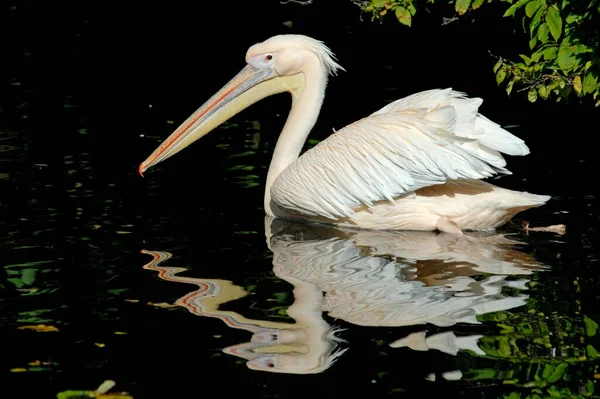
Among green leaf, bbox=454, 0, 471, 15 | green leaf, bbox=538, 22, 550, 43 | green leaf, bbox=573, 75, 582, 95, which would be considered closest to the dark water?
green leaf, bbox=573, 75, 582, 95

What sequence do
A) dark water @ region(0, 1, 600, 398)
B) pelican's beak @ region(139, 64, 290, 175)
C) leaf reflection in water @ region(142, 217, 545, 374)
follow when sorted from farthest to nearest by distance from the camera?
pelican's beak @ region(139, 64, 290, 175) < leaf reflection in water @ region(142, 217, 545, 374) < dark water @ region(0, 1, 600, 398)

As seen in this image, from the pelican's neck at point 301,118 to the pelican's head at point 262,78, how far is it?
0.11 ft

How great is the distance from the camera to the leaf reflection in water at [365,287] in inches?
182

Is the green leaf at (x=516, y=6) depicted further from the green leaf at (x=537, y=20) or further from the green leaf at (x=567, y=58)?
the green leaf at (x=567, y=58)

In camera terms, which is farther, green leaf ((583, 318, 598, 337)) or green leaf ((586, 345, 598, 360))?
green leaf ((583, 318, 598, 337))

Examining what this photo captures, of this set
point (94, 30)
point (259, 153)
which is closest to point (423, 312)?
point (259, 153)

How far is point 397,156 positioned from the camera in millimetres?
6625

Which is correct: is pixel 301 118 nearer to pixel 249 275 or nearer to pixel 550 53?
pixel 550 53

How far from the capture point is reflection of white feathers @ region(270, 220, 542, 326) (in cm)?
507

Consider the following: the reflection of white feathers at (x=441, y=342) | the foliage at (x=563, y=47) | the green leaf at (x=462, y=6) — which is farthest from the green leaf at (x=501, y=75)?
the reflection of white feathers at (x=441, y=342)

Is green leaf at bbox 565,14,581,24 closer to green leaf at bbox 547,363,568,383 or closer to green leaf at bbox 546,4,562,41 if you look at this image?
green leaf at bbox 546,4,562,41

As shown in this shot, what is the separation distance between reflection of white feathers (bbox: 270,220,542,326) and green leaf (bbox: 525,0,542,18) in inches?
54.1

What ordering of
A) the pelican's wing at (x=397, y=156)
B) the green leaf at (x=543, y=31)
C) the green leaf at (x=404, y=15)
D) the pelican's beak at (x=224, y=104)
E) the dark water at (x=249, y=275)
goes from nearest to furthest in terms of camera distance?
the dark water at (x=249, y=275) < the pelican's wing at (x=397, y=156) < the green leaf at (x=543, y=31) < the pelican's beak at (x=224, y=104) < the green leaf at (x=404, y=15)

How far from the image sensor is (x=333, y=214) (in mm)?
6812
